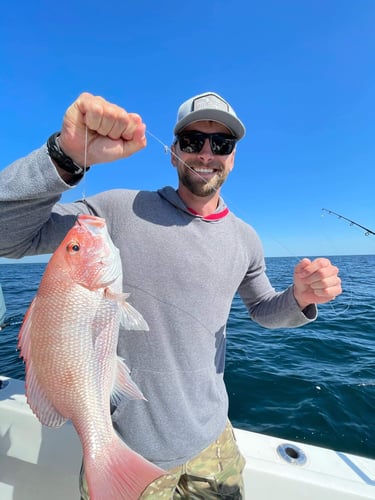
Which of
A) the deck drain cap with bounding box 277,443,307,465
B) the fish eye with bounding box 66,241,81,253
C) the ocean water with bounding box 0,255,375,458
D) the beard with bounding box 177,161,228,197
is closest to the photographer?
the fish eye with bounding box 66,241,81,253

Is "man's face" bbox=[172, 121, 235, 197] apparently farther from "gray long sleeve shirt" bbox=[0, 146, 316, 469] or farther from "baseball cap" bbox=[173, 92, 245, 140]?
"gray long sleeve shirt" bbox=[0, 146, 316, 469]

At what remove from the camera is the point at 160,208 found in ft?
6.24

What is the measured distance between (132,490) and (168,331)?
0.70 meters

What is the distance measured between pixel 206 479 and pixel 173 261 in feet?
4.26

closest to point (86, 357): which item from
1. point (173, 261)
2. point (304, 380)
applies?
point (173, 261)

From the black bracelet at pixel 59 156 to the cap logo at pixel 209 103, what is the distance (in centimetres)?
110

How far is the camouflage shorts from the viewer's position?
158cm

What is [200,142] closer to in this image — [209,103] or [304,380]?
[209,103]

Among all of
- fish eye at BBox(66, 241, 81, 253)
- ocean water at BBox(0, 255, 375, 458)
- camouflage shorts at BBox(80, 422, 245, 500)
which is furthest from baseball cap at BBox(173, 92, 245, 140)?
ocean water at BBox(0, 255, 375, 458)

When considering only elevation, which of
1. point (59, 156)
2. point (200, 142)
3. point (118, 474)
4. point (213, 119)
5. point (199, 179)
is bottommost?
point (118, 474)

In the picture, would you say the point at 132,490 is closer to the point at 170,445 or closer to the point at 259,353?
the point at 170,445

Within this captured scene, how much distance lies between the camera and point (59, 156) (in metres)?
1.26

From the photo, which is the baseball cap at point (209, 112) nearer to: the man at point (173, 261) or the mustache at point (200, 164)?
the man at point (173, 261)

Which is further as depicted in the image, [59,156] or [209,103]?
[209,103]
